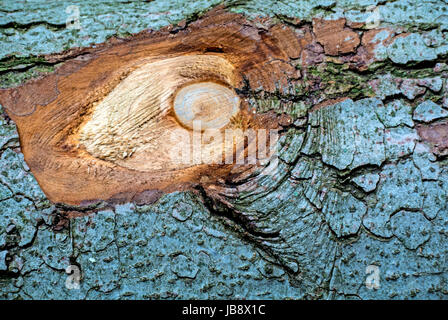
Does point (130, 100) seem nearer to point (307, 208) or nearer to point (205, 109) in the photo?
point (205, 109)

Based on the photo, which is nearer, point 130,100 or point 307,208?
point 307,208

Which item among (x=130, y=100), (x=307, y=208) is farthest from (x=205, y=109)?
(x=307, y=208)

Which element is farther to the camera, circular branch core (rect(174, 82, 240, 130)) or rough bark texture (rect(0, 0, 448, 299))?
circular branch core (rect(174, 82, 240, 130))

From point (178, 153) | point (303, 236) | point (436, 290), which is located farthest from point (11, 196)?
point (436, 290)

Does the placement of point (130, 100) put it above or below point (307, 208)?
above

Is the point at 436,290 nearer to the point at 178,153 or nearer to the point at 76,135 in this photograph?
the point at 178,153
